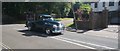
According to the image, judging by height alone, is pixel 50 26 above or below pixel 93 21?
below

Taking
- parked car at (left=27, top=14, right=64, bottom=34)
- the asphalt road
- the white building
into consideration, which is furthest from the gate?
the white building

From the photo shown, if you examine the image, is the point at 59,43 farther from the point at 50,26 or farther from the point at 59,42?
the point at 50,26

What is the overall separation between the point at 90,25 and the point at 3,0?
873 inches

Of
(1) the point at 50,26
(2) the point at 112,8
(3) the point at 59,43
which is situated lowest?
(3) the point at 59,43

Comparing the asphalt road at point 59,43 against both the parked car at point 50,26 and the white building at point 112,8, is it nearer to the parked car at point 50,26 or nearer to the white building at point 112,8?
the parked car at point 50,26

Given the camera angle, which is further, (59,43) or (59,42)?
(59,42)

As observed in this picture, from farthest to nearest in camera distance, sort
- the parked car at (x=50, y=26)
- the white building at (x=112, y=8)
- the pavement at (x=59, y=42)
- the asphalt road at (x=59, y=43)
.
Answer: the white building at (x=112, y=8) < the parked car at (x=50, y=26) < the pavement at (x=59, y=42) < the asphalt road at (x=59, y=43)

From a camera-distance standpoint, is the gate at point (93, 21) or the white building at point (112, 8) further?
the white building at point (112, 8)

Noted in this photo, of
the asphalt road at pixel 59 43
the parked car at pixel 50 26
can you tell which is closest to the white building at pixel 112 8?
the parked car at pixel 50 26

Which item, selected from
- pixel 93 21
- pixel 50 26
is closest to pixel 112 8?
pixel 93 21

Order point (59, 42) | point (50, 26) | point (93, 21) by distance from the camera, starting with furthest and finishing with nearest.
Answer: point (93, 21), point (50, 26), point (59, 42)

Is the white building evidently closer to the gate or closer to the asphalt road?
the gate

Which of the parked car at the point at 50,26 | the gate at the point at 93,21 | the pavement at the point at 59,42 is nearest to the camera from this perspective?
the pavement at the point at 59,42

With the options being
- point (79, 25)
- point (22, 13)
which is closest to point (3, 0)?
point (22, 13)
